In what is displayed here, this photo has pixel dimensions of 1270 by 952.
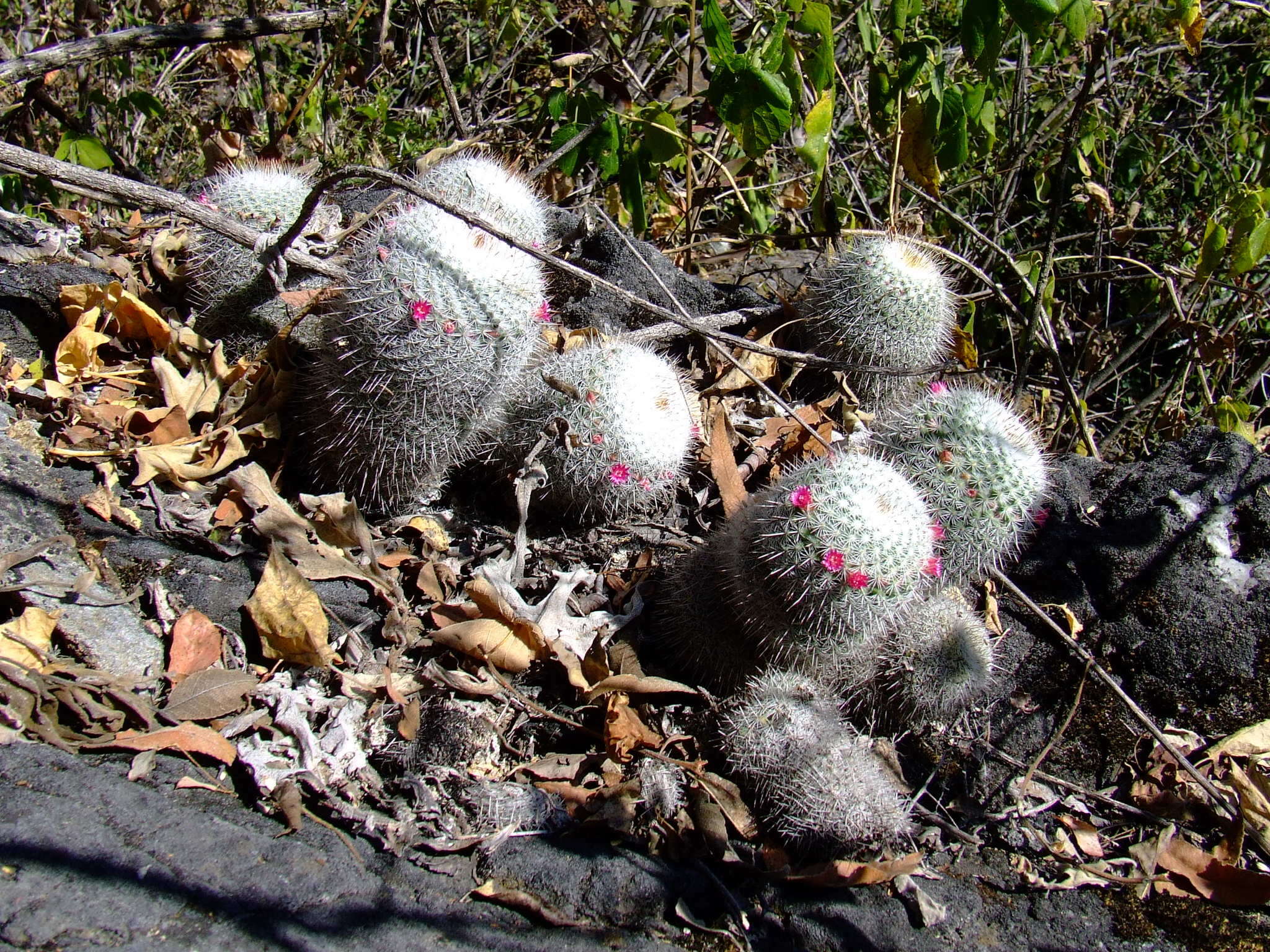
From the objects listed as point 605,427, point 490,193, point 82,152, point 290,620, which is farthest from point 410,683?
point 82,152

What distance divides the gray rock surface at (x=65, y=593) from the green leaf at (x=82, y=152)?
1616 millimetres

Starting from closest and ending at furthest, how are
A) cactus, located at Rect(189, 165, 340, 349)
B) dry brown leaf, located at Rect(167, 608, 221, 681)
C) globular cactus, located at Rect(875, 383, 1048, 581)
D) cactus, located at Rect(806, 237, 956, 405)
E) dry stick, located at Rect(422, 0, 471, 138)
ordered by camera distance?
dry brown leaf, located at Rect(167, 608, 221, 681), globular cactus, located at Rect(875, 383, 1048, 581), cactus, located at Rect(189, 165, 340, 349), cactus, located at Rect(806, 237, 956, 405), dry stick, located at Rect(422, 0, 471, 138)

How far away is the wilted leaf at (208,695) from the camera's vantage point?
6.77ft

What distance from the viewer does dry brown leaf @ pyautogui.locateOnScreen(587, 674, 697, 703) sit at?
248cm

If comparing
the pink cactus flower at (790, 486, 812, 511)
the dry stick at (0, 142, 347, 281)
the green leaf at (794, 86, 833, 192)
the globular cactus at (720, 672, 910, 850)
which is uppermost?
the green leaf at (794, 86, 833, 192)

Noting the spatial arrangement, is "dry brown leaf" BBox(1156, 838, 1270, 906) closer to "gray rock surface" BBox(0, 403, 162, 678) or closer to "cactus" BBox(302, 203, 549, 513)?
"cactus" BBox(302, 203, 549, 513)

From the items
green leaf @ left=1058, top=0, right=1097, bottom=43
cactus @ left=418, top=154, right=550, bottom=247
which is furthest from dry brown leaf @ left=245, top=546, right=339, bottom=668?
green leaf @ left=1058, top=0, right=1097, bottom=43

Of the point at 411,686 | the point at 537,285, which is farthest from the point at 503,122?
the point at 411,686

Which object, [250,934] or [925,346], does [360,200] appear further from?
[250,934]

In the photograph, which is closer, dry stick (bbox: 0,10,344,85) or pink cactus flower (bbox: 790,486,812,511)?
pink cactus flower (bbox: 790,486,812,511)

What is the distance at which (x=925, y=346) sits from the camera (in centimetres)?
344

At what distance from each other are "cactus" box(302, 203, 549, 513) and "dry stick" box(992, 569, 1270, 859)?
163cm

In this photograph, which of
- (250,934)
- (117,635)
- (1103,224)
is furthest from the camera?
(1103,224)

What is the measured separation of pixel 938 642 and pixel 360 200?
2751mm
